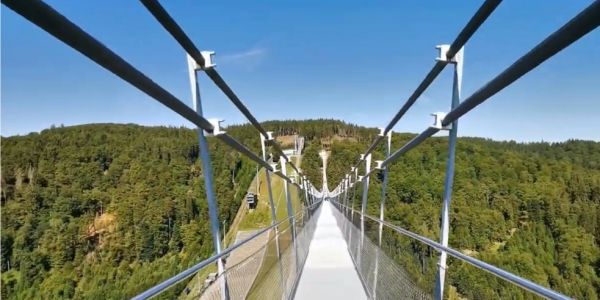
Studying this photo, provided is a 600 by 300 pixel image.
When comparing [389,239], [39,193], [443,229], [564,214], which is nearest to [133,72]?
[443,229]

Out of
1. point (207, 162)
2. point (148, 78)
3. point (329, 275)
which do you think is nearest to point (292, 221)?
point (329, 275)

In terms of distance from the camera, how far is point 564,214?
45250 mm

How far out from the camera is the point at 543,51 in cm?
84

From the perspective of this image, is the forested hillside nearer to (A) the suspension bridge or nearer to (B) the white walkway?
(A) the suspension bridge

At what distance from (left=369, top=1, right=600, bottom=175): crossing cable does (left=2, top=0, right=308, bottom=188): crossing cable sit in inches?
30.1

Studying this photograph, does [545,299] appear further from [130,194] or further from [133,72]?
[130,194]

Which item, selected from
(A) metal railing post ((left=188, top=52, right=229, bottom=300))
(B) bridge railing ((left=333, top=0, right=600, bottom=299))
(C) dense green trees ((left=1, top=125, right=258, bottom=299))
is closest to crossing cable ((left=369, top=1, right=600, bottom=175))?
(B) bridge railing ((left=333, top=0, right=600, bottom=299))

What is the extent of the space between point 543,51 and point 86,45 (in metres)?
0.80

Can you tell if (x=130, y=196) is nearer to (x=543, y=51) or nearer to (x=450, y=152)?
(x=450, y=152)

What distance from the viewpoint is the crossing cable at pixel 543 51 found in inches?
27.5

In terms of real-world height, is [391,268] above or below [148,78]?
below

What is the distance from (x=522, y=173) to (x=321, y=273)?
44100 millimetres

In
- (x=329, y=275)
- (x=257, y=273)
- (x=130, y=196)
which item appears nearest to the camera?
(x=257, y=273)

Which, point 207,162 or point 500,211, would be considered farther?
point 500,211
